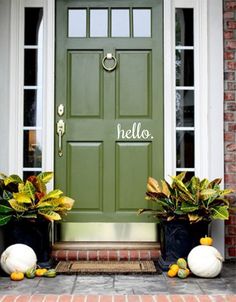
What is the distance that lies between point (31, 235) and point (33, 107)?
1152 millimetres

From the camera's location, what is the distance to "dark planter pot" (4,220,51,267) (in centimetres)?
398

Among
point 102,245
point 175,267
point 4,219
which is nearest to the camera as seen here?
point 175,267

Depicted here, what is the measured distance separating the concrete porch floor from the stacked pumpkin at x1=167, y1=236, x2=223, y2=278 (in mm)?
49

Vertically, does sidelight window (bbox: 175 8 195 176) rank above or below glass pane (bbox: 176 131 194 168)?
above

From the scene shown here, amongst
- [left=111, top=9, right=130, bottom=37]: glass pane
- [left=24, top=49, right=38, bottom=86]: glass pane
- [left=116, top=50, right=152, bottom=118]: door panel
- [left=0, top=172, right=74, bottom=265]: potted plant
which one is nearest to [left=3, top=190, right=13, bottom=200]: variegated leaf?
[left=0, top=172, right=74, bottom=265]: potted plant

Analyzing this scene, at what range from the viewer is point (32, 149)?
176 inches

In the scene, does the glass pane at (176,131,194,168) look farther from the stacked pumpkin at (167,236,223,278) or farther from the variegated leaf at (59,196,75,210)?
the variegated leaf at (59,196,75,210)

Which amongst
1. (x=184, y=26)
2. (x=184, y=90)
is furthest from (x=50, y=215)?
(x=184, y=26)

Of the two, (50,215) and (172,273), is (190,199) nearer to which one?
(172,273)

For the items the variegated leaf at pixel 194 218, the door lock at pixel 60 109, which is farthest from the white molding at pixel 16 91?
the variegated leaf at pixel 194 218

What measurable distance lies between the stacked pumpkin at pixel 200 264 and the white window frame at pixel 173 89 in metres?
0.81

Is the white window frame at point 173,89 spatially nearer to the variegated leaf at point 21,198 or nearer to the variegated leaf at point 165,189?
the variegated leaf at point 165,189

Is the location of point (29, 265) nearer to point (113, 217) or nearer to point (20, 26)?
point (113, 217)

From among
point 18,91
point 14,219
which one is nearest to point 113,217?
point 14,219
